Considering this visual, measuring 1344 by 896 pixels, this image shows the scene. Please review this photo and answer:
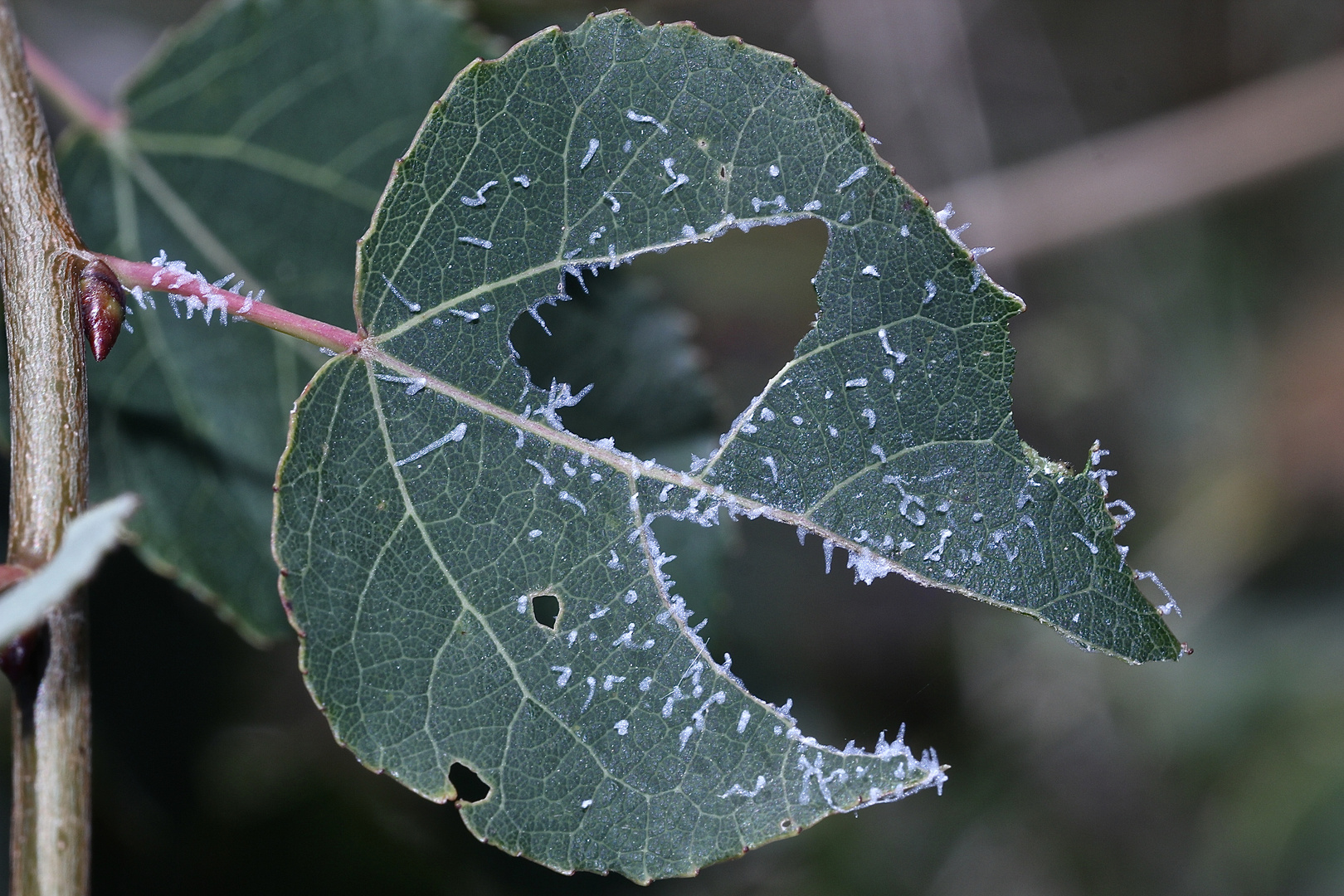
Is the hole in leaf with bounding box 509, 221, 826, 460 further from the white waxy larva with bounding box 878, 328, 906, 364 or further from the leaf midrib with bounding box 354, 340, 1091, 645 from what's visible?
the white waxy larva with bounding box 878, 328, 906, 364

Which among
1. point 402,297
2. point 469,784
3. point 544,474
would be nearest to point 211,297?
point 402,297

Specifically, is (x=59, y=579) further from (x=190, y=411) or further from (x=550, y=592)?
(x=190, y=411)

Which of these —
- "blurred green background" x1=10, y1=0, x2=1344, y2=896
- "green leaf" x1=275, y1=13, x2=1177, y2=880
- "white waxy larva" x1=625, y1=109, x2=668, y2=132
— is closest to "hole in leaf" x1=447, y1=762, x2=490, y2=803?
"blurred green background" x1=10, y1=0, x2=1344, y2=896

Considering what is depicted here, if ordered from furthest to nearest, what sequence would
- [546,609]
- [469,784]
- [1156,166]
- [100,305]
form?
[1156,166], [469,784], [546,609], [100,305]

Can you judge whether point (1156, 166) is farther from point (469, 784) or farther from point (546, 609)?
point (469, 784)

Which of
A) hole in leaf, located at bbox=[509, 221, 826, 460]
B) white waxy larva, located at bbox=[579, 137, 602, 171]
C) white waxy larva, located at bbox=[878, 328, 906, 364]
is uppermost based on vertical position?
hole in leaf, located at bbox=[509, 221, 826, 460]

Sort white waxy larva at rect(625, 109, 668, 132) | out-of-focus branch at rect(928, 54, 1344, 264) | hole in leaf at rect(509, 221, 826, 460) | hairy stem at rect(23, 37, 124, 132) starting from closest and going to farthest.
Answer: white waxy larva at rect(625, 109, 668, 132) < hairy stem at rect(23, 37, 124, 132) < hole in leaf at rect(509, 221, 826, 460) < out-of-focus branch at rect(928, 54, 1344, 264)
